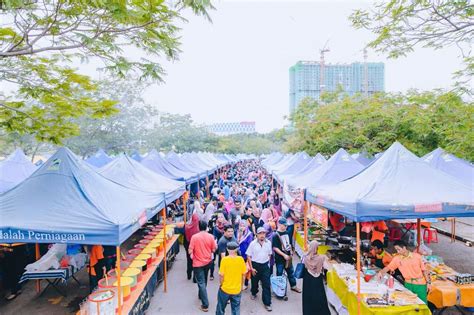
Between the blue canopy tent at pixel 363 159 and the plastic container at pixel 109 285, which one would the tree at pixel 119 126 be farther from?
the plastic container at pixel 109 285

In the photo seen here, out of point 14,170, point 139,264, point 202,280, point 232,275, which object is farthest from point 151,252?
point 14,170

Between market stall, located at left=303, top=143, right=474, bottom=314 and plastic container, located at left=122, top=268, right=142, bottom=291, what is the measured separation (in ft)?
12.8

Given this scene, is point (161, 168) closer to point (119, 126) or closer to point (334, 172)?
point (334, 172)

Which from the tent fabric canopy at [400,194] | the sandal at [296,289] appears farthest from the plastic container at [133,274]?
the tent fabric canopy at [400,194]

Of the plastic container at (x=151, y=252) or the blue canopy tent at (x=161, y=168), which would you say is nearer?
the plastic container at (x=151, y=252)

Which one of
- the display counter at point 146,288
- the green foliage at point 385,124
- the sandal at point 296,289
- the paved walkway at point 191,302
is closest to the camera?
the display counter at point 146,288

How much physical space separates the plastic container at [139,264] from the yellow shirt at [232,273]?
2030mm

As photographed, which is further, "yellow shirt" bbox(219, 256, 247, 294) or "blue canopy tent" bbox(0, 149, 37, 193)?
"blue canopy tent" bbox(0, 149, 37, 193)

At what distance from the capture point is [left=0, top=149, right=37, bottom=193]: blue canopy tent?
10456mm

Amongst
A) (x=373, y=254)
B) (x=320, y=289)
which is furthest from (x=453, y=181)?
(x=320, y=289)

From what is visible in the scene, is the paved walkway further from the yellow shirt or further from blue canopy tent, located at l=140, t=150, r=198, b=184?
blue canopy tent, located at l=140, t=150, r=198, b=184

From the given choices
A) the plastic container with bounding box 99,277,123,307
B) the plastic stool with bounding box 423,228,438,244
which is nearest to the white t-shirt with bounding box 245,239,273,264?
the plastic container with bounding box 99,277,123,307

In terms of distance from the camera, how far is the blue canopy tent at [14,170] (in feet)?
34.3

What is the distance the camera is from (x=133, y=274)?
570cm
